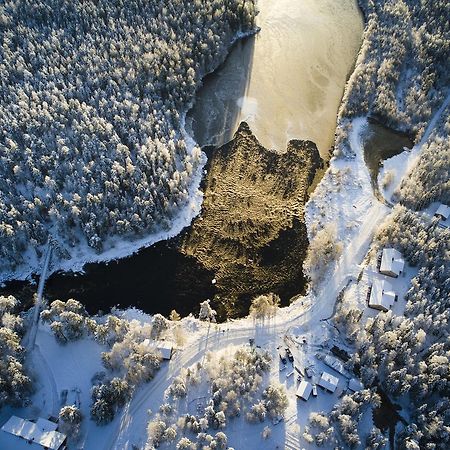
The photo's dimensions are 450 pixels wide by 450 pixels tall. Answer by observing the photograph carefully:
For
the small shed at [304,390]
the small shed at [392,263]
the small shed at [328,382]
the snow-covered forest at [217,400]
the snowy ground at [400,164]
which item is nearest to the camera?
the snow-covered forest at [217,400]

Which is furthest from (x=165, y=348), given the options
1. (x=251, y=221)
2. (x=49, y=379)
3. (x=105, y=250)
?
(x=251, y=221)

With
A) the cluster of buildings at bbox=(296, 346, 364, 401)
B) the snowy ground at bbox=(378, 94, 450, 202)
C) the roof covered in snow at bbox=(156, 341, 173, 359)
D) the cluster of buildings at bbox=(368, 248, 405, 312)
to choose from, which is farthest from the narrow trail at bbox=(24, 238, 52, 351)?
the snowy ground at bbox=(378, 94, 450, 202)

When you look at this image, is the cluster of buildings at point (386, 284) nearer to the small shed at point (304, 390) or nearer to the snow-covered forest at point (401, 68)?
the small shed at point (304, 390)

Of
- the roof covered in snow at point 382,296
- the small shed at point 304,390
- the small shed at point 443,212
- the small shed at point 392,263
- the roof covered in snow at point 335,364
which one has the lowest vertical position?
the small shed at point 304,390

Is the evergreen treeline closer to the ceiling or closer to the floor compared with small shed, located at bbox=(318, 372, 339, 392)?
closer to the ceiling

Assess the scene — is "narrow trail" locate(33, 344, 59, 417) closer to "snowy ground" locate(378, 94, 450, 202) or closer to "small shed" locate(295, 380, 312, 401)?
"small shed" locate(295, 380, 312, 401)

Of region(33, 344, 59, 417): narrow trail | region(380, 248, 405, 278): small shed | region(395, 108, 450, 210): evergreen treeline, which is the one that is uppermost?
region(395, 108, 450, 210): evergreen treeline

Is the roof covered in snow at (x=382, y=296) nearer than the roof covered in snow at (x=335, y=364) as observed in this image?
No

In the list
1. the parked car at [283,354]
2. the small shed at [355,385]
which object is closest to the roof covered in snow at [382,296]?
the small shed at [355,385]
